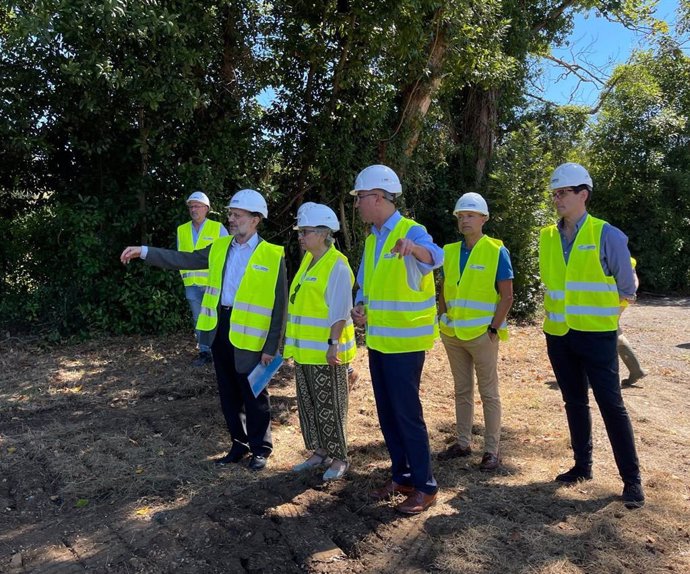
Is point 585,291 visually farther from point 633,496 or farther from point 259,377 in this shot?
point 259,377

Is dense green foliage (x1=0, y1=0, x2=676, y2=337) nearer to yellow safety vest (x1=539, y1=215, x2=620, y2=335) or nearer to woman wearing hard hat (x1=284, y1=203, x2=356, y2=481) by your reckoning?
woman wearing hard hat (x1=284, y1=203, x2=356, y2=481)

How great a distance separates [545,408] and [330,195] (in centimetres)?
529

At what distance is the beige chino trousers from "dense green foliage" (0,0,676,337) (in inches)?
189

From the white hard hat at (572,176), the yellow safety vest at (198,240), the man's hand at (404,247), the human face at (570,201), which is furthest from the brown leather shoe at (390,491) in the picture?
the yellow safety vest at (198,240)

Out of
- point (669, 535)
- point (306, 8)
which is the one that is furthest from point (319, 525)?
point (306, 8)

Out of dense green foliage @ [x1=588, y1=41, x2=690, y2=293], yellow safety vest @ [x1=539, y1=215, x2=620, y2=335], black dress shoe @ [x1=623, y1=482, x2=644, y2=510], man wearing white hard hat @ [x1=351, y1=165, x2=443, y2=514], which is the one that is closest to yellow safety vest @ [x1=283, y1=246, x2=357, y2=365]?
man wearing white hard hat @ [x1=351, y1=165, x2=443, y2=514]

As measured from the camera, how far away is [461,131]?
13.5 m

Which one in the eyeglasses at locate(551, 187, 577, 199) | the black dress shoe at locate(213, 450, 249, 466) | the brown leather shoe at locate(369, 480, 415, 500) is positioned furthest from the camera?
the black dress shoe at locate(213, 450, 249, 466)

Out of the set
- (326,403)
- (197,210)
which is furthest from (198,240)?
(326,403)

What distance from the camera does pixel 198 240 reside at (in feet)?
24.4

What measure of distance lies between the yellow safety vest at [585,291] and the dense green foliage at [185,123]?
202 inches

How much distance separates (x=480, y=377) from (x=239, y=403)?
186cm

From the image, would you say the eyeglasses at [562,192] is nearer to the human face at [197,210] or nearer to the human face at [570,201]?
the human face at [570,201]

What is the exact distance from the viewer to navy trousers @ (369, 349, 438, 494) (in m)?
3.72
